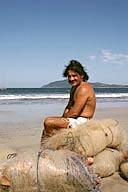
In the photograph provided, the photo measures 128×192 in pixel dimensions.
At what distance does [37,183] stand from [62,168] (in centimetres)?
35

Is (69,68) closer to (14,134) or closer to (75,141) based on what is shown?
(75,141)

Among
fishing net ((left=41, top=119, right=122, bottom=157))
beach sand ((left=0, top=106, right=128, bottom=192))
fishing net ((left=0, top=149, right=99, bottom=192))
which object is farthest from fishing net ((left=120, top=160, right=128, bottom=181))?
fishing net ((left=0, top=149, right=99, bottom=192))

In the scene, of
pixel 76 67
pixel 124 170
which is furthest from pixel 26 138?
pixel 124 170

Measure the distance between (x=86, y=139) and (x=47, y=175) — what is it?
134 cm

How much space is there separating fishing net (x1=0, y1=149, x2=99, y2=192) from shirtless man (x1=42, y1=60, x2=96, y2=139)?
136 centimetres

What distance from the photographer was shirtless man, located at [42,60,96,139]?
17.4 feet

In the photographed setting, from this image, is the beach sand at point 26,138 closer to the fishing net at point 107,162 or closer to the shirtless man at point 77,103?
the fishing net at point 107,162

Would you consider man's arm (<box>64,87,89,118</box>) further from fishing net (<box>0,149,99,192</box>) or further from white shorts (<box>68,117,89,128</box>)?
fishing net (<box>0,149,99,192</box>)

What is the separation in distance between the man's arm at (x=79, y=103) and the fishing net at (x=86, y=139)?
1.01ft

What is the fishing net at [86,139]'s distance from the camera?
4.89 metres

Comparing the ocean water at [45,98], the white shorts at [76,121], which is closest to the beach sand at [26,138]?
the white shorts at [76,121]

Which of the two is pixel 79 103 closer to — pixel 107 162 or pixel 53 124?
pixel 53 124

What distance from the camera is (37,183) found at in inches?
149

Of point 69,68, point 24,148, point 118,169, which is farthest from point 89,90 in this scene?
point 24,148
